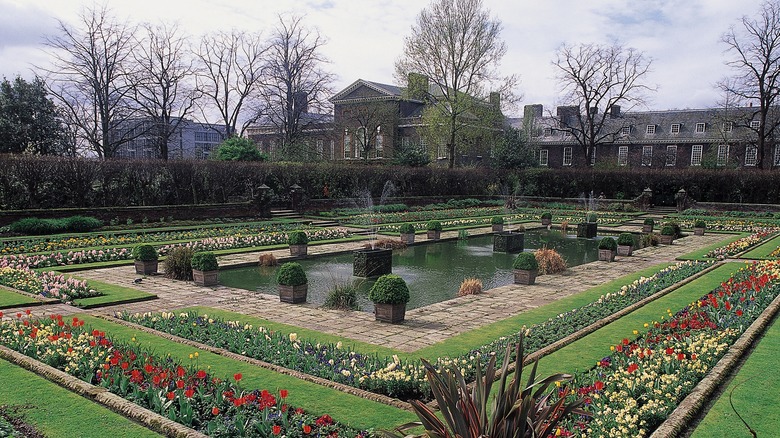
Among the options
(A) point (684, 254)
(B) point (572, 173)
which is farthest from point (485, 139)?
(A) point (684, 254)

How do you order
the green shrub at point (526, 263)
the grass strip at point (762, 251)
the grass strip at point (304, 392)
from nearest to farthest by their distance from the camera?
the grass strip at point (304, 392)
the green shrub at point (526, 263)
the grass strip at point (762, 251)

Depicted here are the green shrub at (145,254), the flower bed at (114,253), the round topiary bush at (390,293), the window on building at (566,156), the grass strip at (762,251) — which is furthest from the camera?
the window on building at (566,156)

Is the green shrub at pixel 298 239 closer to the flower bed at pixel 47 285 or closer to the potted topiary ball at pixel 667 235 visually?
the flower bed at pixel 47 285

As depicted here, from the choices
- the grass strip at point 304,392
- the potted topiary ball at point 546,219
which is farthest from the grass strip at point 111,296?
the potted topiary ball at point 546,219

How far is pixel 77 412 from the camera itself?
189 inches

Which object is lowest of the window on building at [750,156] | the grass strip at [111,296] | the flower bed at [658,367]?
the grass strip at [111,296]

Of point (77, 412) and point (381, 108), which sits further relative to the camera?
point (381, 108)

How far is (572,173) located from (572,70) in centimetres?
889

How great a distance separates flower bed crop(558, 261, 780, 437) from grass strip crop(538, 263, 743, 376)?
0.21 m

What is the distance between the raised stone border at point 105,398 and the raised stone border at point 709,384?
3.75 metres

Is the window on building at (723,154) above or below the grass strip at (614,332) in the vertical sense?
above

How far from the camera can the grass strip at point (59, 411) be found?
4.45 m

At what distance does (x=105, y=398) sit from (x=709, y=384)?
565cm

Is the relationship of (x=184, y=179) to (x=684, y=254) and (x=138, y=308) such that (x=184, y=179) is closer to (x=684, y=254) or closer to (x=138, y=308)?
(x=138, y=308)
